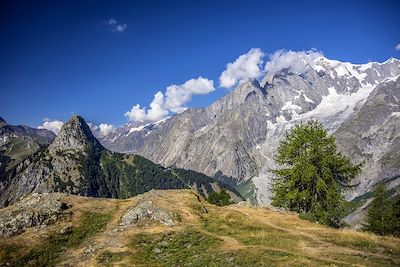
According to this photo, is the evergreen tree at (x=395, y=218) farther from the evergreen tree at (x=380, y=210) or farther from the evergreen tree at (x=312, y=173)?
the evergreen tree at (x=312, y=173)

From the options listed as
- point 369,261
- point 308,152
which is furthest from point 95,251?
point 308,152

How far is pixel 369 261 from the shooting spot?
130 ft

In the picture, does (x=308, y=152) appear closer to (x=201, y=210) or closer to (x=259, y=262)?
(x=201, y=210)

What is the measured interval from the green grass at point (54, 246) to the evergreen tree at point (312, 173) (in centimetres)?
3750

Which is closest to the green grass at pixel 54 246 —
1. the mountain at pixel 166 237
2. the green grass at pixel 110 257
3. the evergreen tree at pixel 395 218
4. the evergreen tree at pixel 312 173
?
the mountain at pixel 166 237

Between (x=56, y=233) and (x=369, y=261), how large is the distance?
37.9 metres

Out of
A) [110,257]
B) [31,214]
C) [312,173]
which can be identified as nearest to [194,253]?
[110,257]

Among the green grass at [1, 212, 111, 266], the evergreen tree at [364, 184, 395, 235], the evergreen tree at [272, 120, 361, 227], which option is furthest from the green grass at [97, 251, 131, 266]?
the evergreen tree at [364, 184, 395, 235]

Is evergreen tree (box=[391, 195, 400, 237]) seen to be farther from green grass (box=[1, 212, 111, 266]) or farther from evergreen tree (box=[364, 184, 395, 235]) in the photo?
green grass (box=[1, 212, 111, 266])

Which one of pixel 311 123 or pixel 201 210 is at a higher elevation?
pixel 311 123

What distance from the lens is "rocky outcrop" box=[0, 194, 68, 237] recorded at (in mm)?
52344

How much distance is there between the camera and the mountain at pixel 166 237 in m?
43.3

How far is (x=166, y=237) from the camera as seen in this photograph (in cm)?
5222

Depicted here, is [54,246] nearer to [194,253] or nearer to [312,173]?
[194,253]
